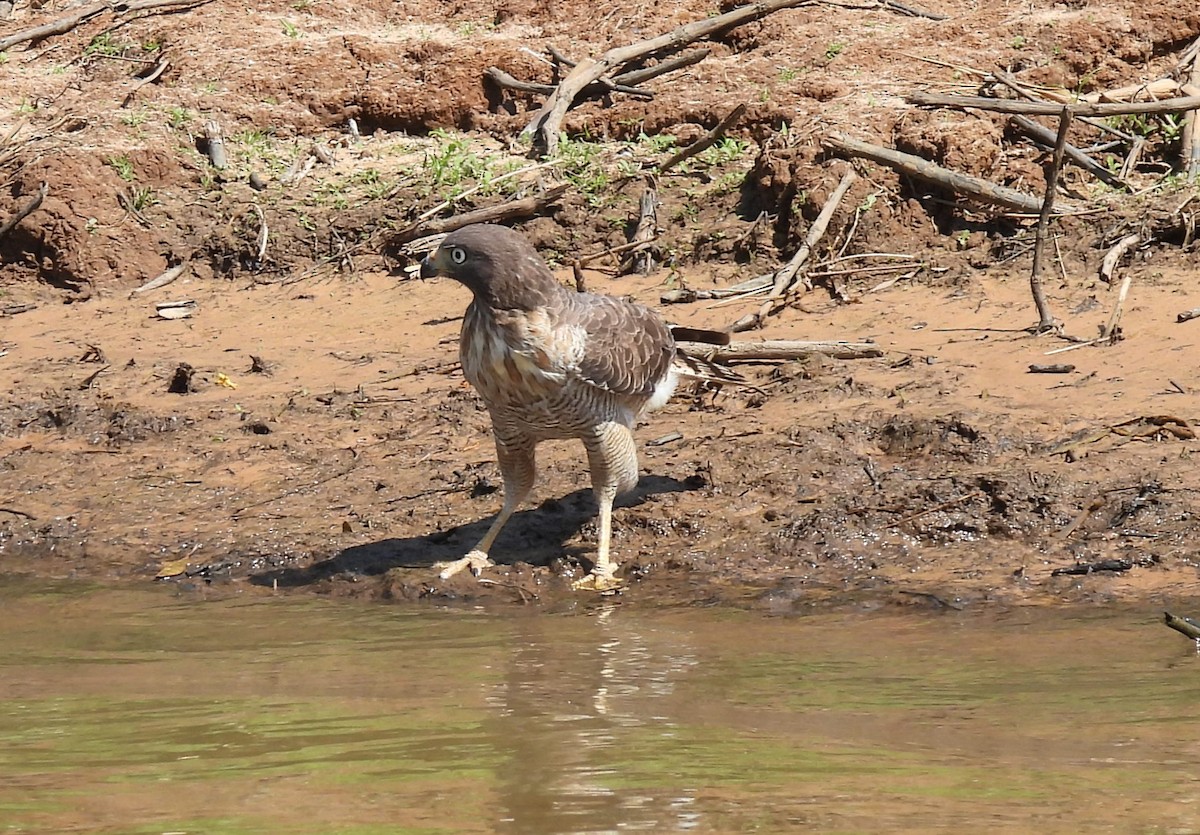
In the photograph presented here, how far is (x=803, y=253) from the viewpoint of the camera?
30.9ft

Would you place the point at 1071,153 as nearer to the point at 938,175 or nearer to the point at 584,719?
the point at 938,175

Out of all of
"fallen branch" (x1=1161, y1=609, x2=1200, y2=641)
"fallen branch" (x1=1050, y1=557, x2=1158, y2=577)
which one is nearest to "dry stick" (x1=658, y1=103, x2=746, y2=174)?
"fallen branch" (x1=1050, y1=557, x2=1158, y2=577)

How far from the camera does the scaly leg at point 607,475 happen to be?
621cm

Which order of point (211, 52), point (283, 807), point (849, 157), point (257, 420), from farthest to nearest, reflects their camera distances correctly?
point (211, 52) < point (849, 157) < point (257, 420) < point (283, 807)

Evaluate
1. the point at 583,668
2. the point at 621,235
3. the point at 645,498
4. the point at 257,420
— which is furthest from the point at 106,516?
the point at 621,235

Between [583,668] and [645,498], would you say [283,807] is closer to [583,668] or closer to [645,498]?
[583,668]

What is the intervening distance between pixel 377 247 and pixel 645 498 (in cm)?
460

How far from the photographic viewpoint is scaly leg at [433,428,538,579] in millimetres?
6336

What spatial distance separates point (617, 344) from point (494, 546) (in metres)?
1.15

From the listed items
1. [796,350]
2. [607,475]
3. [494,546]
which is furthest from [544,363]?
[796,350]

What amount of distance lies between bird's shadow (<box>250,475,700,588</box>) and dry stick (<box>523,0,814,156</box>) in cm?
529

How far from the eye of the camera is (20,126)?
12.1 meters

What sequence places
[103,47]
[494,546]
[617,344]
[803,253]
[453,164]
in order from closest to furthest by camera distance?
[617,344] → [494,546] → [803,253] → [453,164] → [103,47]

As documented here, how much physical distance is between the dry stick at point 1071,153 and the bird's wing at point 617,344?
436 cm
